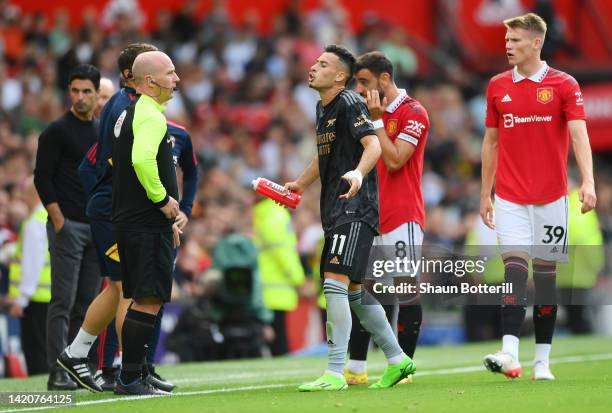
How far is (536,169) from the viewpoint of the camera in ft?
32.3

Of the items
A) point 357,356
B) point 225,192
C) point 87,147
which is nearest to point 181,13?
point 225,192

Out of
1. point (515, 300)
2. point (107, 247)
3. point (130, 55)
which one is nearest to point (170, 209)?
point (107, 247)

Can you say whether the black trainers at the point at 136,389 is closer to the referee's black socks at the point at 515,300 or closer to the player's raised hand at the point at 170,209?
the player's raised hand at the point at 170,209

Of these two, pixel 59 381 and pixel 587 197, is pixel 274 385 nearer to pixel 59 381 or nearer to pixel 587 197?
pixel 59 381

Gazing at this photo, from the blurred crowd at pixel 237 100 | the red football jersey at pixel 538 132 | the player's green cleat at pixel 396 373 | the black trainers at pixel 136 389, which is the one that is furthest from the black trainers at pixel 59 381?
the blurred crowd at pixel 237 100

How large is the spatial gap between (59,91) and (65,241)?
8239mm

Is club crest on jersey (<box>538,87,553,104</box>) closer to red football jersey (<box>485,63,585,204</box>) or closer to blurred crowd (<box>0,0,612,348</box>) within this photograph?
red football jersey (<box>485,63,585,204</box>)

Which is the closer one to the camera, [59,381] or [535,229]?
[535,229]

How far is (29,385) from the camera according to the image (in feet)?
36.7

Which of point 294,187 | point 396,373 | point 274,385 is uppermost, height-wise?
point 294,187

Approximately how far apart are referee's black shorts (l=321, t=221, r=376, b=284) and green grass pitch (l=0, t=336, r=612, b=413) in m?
0.80

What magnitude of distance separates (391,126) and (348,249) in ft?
4.82

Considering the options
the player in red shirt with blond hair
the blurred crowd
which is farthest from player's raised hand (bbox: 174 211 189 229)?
the blurred crowd

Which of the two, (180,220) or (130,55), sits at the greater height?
(130,55)
